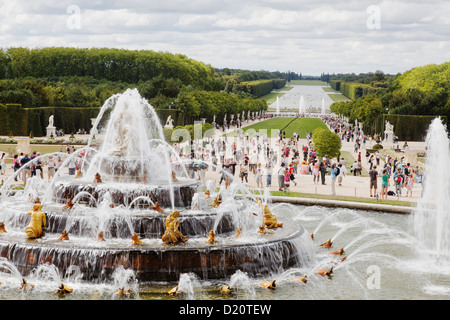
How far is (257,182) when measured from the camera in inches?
1113

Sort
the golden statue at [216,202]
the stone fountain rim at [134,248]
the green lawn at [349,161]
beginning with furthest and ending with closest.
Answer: the green lawn at [349,161]
the golden statue at [216,202]
the stone fountain rim at [134,248]

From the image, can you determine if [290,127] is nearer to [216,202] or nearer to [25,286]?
[216,202]

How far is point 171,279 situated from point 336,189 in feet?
49.0

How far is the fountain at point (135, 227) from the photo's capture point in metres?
14.2

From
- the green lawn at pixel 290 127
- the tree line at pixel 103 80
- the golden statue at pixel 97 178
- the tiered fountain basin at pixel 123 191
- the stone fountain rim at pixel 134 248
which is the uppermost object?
the tree line at pixel 103 80

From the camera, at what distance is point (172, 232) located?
14.8 m

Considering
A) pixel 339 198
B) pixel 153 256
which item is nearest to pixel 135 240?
pixel 153 256

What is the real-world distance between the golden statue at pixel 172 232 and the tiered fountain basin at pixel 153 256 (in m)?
0.16

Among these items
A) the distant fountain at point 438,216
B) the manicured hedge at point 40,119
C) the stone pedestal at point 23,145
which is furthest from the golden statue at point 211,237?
the manicured hedge at point 40,119

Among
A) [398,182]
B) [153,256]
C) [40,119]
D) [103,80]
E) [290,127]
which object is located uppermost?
[103,80]

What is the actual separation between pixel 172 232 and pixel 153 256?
84 cm

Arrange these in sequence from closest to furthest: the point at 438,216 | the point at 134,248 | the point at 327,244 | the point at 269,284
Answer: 1. the point at 269,284
2. the point at 134,248
3. the point at 327,244
4. the point at 438,216

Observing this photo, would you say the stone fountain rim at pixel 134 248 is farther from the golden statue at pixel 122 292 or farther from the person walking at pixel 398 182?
the person walking at pixel 398 182
